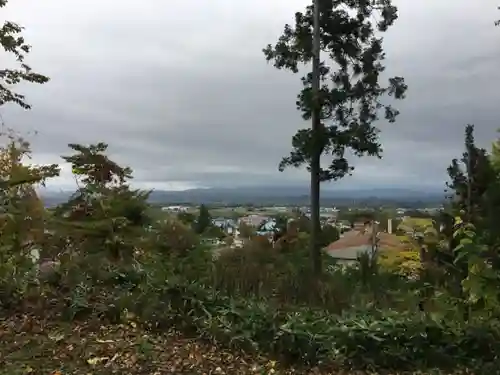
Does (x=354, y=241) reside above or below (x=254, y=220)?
below

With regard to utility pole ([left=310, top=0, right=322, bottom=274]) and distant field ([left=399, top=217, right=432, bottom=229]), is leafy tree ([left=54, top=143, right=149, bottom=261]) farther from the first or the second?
utility pole ([left=310, top=0, right=322, bottom=274])

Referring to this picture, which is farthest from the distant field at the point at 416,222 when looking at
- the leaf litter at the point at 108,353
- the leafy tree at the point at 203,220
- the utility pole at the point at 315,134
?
the utility pole at the point at 315,134

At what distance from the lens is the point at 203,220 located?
30.7ft

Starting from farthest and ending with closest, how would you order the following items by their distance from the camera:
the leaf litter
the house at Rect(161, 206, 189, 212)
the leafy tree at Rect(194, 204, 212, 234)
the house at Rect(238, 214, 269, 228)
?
the house at Rect(238, 214, 269, 228) → the leafy tree at Rect(194, 204, 212, 234) → the house at Rect(161, 206, 189, 212) → the leaf litter

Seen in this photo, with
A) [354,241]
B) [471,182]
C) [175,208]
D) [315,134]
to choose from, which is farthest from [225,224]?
[471,182]

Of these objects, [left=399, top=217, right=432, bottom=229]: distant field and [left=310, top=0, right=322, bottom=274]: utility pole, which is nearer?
[left=399, top=217, right=432, bottom=229]: distant field

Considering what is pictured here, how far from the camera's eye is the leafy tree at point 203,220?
28.5 ft

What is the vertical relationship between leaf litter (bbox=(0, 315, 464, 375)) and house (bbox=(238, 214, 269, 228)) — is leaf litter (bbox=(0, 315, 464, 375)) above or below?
below

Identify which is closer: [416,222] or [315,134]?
[416,222]

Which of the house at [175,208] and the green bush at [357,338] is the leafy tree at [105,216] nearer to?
the house at [175,208]

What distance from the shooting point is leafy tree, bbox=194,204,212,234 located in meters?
8.67

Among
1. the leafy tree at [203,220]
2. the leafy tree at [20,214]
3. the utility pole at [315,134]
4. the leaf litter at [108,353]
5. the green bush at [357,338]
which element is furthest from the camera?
the utility pole at [315,134]

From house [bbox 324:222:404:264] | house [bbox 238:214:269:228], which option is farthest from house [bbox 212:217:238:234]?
house [bbox 324:222:404:264]

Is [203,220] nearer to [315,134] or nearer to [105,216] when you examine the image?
[105,216]
